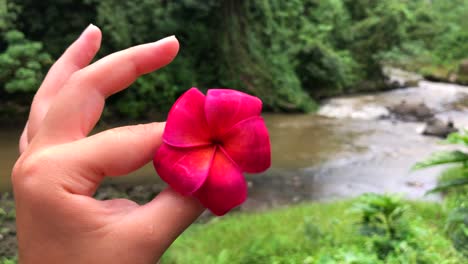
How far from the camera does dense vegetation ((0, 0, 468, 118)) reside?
10445 mm

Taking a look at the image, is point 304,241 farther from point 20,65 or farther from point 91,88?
point 20,65

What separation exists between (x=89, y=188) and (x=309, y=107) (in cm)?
1409

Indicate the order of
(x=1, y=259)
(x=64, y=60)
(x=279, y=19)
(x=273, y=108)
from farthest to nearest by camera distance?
(x=279, y=19)
(x=273, y=108)
(x=1, y=259)
(x=64, y=60)

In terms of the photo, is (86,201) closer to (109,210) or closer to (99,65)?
(109,210)

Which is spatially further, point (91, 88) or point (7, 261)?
point (7, 261)

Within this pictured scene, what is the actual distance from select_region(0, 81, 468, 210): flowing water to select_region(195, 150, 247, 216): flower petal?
14.1ft

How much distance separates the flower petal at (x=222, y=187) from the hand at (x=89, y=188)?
0.04 m

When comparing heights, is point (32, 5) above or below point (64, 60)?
below

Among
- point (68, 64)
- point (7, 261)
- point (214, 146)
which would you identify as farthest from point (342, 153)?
point (214, 146)

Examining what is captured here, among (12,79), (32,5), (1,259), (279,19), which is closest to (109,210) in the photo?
(1,259)

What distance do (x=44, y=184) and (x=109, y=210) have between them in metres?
0.12

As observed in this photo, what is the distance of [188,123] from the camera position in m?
0.76

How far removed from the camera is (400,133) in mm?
11641

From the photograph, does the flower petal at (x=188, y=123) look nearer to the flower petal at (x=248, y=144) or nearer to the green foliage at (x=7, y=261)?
the flower petal at (x=248, y=144)
